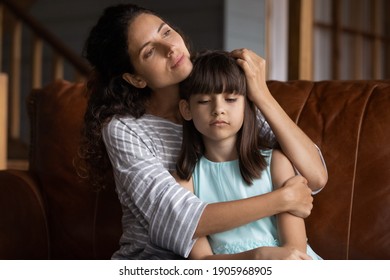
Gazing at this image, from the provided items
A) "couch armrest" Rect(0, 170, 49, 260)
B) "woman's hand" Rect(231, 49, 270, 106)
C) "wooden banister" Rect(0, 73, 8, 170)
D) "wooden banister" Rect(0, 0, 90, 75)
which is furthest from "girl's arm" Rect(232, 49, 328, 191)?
"wooden banister" Rect(0, 0, 90, 75)

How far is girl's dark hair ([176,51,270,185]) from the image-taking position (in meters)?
1.58

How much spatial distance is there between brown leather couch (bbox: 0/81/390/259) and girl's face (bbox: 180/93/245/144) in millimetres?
500

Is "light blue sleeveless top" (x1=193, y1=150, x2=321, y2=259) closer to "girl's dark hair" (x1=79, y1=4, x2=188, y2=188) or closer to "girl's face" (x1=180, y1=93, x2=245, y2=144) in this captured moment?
"girl's face" (x1=180, y1=93, x2=245, y2=144)

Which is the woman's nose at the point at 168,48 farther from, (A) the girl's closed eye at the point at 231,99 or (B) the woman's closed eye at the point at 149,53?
(A) the girl's closed eye at the point at 231,99

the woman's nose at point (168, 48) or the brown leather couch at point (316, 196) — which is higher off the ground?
the woman's nose at point (168, 48)

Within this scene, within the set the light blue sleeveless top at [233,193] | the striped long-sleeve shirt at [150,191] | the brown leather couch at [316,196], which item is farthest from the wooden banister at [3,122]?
the light blue sleeveless top at [233,193]

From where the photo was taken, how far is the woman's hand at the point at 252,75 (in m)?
1.61

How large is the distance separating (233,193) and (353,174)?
1.58ft

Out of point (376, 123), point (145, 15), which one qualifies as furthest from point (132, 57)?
point (376, 123)

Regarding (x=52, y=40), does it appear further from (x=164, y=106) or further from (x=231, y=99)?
(x=231, y=99)

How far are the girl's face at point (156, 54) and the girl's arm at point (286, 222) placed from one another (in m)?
0.31

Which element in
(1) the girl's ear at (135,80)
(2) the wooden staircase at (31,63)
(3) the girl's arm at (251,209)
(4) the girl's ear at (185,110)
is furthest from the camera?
(2) the wooden staircase at (31,63)
